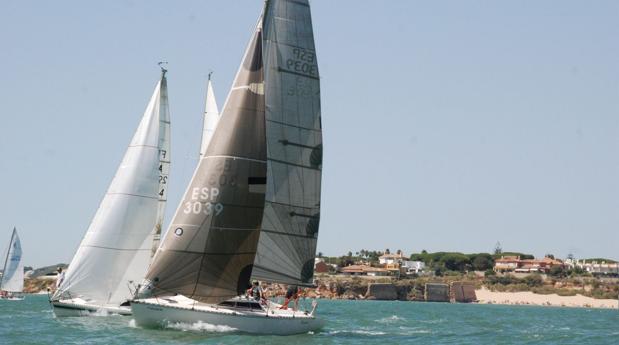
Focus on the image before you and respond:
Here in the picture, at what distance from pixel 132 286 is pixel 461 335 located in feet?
49.9

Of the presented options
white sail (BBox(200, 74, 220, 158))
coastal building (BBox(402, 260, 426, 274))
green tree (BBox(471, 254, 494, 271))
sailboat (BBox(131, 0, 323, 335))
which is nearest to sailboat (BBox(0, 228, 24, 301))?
white sail (BBox(200, 74, 220, 158))

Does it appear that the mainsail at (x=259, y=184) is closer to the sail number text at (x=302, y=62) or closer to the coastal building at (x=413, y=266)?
the sail number text at (x=302, y=62)

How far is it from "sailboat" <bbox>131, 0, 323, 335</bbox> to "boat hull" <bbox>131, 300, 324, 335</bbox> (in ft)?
0.12

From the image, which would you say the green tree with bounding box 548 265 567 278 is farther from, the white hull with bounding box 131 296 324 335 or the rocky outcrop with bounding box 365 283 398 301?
the white hull with bounding box 131 296 324 335

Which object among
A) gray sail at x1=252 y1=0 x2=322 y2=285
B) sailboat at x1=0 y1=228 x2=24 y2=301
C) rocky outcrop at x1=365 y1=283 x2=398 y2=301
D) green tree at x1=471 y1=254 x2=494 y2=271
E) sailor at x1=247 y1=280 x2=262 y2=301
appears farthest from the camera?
green tree at x1=471 y1=254 x2=494 y2=271

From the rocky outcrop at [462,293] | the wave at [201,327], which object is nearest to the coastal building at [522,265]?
the rocky outcrop at [462,293]

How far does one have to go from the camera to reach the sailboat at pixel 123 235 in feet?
157

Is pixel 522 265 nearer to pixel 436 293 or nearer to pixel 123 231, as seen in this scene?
pixel 436 293

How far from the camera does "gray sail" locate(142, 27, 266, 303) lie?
38500 mm

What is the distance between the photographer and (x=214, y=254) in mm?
38750

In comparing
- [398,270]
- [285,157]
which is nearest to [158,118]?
[285,157]

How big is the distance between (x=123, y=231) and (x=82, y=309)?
3930 millimetres

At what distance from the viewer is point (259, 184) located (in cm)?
3925

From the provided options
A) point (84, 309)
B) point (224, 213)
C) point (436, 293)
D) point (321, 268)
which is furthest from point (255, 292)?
point (321, 268)
